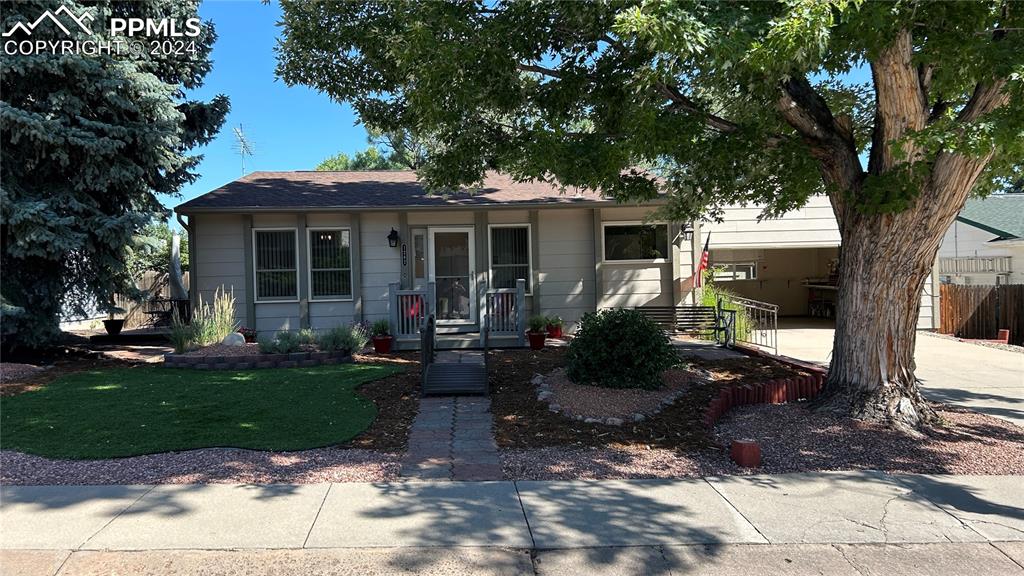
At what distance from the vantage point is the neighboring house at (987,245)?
1834cm

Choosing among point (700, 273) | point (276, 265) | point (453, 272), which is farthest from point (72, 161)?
point (700, 273)

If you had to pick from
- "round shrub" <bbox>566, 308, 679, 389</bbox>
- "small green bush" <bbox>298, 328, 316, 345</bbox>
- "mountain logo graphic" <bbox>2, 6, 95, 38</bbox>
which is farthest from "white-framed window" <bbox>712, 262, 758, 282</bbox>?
"mountain logo graphic" <bbox>2, 6, 95, 38</bbox>

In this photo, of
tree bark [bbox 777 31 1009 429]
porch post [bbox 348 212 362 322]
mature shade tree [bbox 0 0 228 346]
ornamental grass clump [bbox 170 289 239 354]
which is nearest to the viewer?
tree bark [bbox 777 31 1009 429]

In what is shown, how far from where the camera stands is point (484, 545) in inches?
148

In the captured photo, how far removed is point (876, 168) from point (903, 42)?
126 centimetres

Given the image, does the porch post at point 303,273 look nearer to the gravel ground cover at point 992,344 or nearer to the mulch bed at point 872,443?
the mulch bed at point 872,443

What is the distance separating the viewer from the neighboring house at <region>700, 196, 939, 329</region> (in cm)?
1481

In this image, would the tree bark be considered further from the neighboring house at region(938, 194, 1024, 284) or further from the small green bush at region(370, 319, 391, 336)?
the neighboring house at region(938, 194, 1024, 284)

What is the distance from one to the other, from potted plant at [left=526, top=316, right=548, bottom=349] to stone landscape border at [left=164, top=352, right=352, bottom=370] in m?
3.63

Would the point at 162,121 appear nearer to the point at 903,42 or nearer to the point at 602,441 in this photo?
the point at 602,441

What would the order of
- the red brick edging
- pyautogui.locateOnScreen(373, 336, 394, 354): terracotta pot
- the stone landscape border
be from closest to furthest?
the red brick edging
the stone landscape border
pyautogui.locateOnScreen(373, 336, 394, 354): terracotta pot

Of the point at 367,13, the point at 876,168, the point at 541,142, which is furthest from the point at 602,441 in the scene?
the point at 367,13

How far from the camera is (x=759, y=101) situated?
22.6ft

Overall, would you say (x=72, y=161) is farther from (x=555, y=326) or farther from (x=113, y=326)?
(x=555, y=326)
